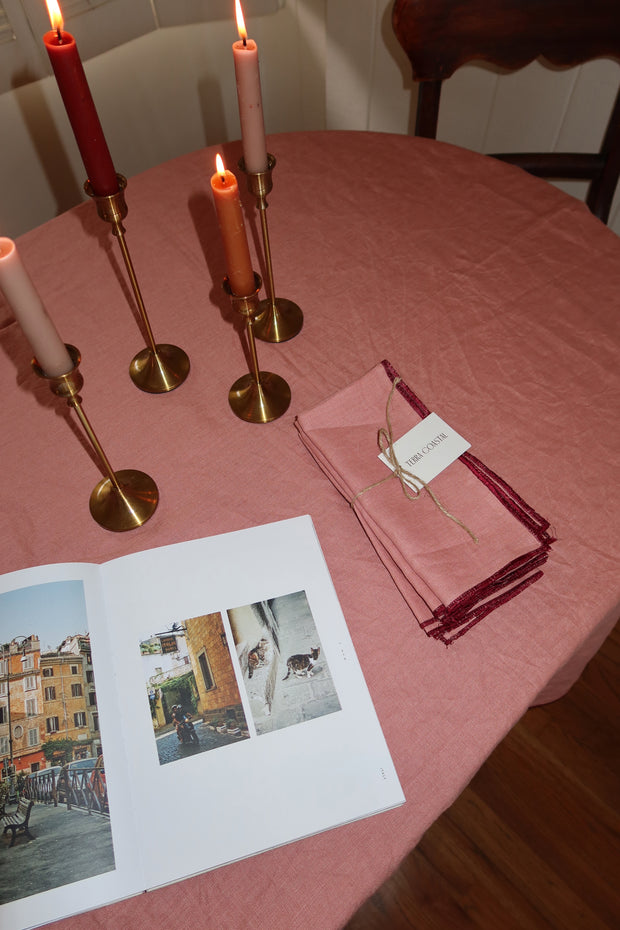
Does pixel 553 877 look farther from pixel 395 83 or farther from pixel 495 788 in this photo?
pixel 395 83

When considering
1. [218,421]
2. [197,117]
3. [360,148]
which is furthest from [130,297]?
[197,117]

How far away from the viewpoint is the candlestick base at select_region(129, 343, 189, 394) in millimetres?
820

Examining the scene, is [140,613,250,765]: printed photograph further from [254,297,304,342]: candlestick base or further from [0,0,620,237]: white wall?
[0,0,620,237]: white wall

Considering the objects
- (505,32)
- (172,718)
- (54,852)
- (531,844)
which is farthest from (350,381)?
(531,844)

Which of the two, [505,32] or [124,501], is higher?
[505,32]

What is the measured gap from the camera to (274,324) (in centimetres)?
86

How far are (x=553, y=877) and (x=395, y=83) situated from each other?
5.78ft

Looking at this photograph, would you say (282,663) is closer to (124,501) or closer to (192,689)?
(192,689)

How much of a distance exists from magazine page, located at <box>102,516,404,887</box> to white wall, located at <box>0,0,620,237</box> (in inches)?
47.2

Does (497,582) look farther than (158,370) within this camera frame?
No

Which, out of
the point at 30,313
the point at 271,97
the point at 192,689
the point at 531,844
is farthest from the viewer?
the point at 271,97

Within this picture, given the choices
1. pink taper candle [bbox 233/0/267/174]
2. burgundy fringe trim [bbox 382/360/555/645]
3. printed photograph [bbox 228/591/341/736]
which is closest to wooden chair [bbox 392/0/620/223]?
pink taper candle [bbox 233/0/267/174]

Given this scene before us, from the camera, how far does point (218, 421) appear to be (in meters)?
0.80

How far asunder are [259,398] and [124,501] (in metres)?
0.20
